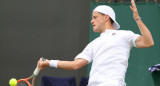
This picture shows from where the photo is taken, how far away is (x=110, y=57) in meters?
2.72

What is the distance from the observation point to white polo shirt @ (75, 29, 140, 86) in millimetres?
2656

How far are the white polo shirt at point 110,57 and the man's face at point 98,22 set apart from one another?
0.40ft

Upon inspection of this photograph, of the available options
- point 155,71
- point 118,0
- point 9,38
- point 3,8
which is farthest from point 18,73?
point 155,71

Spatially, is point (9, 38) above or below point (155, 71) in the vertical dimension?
above

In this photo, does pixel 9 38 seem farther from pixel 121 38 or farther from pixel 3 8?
pixel 121 38

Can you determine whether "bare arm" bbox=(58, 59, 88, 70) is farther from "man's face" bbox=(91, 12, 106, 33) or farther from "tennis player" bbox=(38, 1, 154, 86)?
"man's face" bbox=(91, 12, 106, 33)

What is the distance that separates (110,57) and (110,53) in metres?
0.03

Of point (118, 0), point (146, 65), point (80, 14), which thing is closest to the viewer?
point (146, 65)

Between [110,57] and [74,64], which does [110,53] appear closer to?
[110,57]

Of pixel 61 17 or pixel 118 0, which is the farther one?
pixel 61 17

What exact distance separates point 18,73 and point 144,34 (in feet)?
18.1

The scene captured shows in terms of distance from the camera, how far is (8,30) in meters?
7.82

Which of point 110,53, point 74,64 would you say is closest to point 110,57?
point 110,53

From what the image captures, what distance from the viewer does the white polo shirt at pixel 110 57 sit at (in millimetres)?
2656
